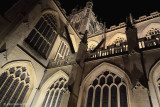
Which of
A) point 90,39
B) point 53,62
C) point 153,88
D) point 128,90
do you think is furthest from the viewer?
point 90,39

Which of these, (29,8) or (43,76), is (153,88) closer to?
(43,76)

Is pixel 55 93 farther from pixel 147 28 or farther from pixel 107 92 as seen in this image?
pixel 147 28

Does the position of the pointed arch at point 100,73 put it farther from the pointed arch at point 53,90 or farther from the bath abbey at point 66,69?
the pointed arch at point 53,90

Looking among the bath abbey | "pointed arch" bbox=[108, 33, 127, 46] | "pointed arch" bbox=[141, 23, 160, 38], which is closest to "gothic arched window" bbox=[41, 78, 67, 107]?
the bath abbey

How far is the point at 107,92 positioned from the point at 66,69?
3229mm

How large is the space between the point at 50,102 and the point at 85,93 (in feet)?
8.01

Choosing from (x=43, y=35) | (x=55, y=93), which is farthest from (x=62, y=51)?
(x=55, y=93)

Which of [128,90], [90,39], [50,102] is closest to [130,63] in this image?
[128,90]

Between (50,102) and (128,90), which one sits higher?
(128,90)

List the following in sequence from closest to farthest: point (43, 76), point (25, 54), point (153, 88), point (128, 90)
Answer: point (153, 88) < point (128, 90) < point (25, 54) < point (43, 76)

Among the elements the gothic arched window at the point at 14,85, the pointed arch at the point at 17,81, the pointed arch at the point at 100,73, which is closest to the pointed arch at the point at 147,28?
the pointed arch at the point at 100,73

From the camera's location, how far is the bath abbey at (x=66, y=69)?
5677mm

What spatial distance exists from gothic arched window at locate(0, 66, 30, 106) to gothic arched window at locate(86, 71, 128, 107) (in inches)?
170

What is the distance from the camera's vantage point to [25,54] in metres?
8.02
